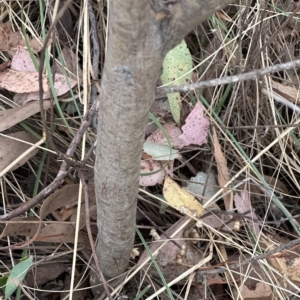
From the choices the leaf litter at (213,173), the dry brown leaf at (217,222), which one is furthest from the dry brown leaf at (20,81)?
the dry brown leaf at (217,222)

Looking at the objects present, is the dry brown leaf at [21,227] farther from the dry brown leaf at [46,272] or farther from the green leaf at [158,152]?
the green leaf at [158,152]

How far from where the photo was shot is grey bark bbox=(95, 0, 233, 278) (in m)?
0.38

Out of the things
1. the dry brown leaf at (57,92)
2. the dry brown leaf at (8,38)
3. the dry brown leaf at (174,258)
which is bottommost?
the dry brown leaf at (174,258)

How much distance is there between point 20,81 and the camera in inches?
35.5

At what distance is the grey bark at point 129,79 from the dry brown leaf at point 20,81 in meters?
0.36

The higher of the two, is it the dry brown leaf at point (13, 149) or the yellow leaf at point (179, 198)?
the dry brown leaf at point (13, 149)

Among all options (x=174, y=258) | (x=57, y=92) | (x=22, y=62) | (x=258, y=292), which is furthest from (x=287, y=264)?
(x=22, y=62)

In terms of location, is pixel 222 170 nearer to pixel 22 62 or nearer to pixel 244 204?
pixel 244 204

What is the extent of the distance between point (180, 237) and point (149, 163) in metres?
0.17

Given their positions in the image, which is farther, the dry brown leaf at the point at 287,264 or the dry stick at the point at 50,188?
the dry brown leaf at the point at 287,264

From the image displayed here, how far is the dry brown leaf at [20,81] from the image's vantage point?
0.88 metres

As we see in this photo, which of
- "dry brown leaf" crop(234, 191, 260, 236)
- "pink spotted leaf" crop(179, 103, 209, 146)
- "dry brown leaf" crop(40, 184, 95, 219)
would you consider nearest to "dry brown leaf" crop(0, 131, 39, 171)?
"dry brown leaf" crop(40, 184, 95, 219)

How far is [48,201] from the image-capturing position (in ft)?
2.49

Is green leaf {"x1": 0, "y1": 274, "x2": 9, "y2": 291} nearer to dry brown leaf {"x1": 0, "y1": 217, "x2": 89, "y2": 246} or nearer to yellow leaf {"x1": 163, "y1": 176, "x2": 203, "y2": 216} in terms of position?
dry brown leaf {"x1": 0, "y1": 217, "x2": 89, "y2": 246}
